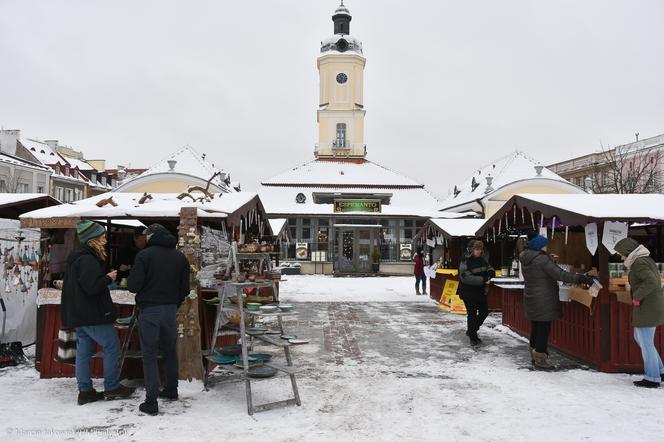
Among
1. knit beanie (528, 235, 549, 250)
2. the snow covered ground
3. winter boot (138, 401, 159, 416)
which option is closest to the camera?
the snow covered ground

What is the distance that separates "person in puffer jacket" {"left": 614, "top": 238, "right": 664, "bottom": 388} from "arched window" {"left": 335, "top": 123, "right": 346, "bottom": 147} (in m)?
35.5

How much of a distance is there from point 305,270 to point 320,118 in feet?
49.7

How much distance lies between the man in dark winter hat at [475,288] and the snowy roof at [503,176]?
2054 centimetres

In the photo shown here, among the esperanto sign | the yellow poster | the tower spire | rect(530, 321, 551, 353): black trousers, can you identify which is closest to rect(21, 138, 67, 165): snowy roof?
the tower spire

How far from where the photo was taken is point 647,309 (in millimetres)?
6465

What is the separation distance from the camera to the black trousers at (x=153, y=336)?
5402mm

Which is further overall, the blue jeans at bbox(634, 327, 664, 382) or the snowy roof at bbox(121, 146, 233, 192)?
the snowy roof at bbox(121, 146, 233, 192)

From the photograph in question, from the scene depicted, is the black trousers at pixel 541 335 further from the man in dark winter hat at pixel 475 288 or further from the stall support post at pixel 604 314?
the man in dark winter hat at pixel 475 288

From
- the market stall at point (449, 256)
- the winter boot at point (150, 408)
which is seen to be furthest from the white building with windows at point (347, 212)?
the winter boot at point (150, 408)

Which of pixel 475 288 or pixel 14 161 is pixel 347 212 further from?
pixel 475 288

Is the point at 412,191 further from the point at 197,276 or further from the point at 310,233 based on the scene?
the point at 197,276

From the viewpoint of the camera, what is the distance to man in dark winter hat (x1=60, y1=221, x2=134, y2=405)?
558 centimetres

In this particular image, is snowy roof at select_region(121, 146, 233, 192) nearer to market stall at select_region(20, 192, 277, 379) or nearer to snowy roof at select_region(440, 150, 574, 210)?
snowy roof at select_region(440, 150, 574, 210)

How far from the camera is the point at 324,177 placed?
35.7m
